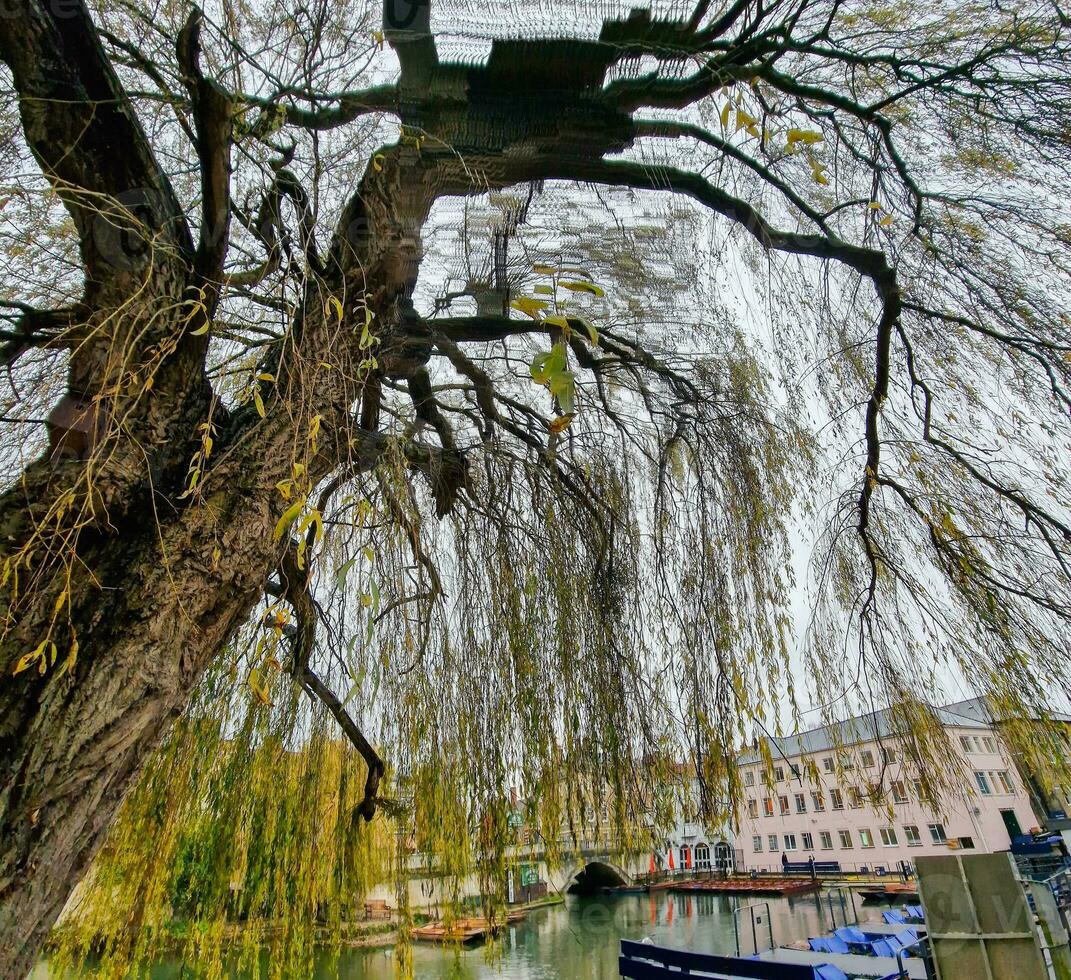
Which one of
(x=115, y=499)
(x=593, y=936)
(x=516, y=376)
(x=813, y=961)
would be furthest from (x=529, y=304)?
(x=593, y=936)

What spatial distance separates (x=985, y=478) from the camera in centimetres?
278

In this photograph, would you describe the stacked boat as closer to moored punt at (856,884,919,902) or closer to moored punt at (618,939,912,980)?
moored punt at (618,939,912,980)

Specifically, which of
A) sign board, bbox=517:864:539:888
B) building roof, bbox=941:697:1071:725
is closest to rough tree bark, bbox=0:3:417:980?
sign board, bbox=517:864:539:888

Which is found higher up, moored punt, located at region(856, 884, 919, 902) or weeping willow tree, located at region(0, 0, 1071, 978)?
weeping willow tree, located at region(0, 0, 1071, 978)

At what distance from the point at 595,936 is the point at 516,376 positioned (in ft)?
59.9

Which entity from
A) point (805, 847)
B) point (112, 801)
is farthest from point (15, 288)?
point (805, 847)

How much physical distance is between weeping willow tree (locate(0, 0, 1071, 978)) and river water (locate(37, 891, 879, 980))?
6257mm

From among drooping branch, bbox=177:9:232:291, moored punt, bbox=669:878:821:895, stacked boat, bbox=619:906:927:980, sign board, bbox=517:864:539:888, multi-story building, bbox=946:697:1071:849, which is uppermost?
drooping branch, bbox=177:9:232:291

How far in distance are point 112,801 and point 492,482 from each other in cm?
181

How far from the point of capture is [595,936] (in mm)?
16656

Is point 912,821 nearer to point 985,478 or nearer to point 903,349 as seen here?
point 985,478

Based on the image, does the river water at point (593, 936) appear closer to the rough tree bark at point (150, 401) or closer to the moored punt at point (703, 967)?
the moored punt at point (703, 967)

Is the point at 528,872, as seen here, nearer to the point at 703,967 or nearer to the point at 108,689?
the point at 108,689

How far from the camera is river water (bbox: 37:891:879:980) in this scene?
1115 centimetres
